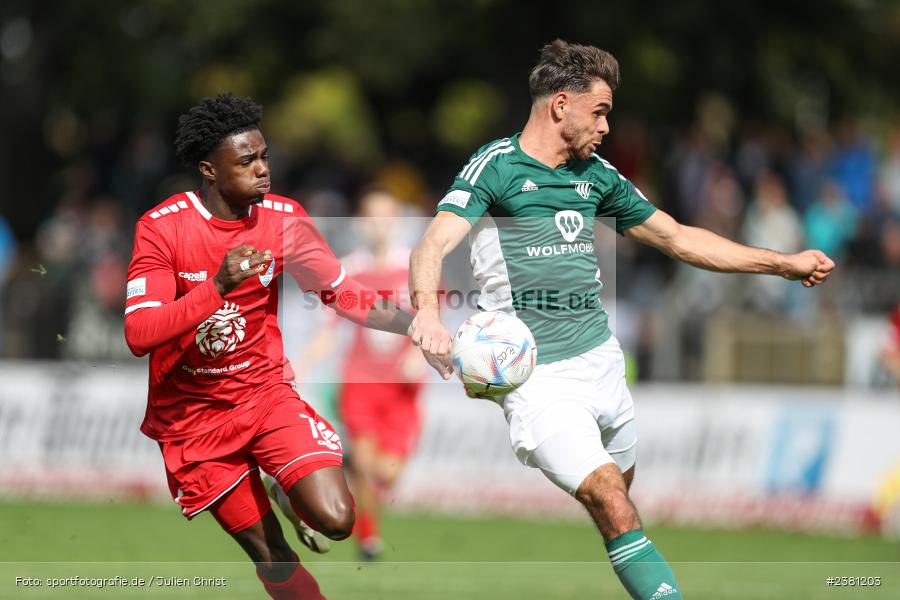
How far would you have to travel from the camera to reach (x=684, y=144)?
17.9 meters

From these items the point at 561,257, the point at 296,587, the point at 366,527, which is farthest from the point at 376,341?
the point at 296,587

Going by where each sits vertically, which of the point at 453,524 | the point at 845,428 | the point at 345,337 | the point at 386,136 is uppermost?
the point at 386,136

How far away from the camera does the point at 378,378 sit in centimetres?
1186

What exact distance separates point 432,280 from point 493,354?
0.47m

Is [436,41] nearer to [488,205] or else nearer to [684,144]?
[684,144]

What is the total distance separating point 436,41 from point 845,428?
881cm

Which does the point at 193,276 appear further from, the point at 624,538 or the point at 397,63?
the point at 397,63

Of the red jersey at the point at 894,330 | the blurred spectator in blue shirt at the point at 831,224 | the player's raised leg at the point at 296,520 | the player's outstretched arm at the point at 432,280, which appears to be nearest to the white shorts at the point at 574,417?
the player's outstretched arm at the point at 432,280

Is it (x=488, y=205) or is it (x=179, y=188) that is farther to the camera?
(x=179, y=188)

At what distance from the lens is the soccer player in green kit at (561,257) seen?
6699mm

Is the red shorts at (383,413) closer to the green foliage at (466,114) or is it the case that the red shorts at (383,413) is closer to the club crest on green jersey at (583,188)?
the club crest on green jersey at (583,188)

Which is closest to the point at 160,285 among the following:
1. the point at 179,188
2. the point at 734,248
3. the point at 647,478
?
the point at 734,248

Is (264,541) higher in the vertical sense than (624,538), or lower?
lower

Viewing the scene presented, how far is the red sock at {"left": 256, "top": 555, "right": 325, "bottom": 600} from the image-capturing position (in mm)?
6781
